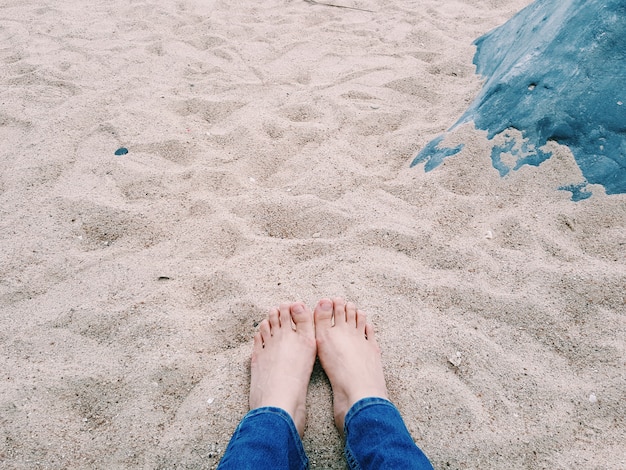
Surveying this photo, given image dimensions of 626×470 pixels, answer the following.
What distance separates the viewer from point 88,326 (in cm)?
142

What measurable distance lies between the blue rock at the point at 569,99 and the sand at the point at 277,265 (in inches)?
2.6

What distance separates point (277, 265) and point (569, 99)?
1284 mm

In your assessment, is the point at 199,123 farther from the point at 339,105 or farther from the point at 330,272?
the point at 330,272

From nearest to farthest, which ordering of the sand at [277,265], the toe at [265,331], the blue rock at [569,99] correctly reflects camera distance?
the sand at [277,265] → the toe at [265,331] → the blue rock at [569,99]

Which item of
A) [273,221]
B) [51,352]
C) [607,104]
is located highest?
[607,104]

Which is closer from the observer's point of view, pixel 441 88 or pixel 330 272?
pixel 330 272

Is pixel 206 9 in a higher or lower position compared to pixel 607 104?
lower

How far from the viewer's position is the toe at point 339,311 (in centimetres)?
150

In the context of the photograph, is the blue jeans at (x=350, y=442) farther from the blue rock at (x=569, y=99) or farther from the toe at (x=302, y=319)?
the blue rock at (x=569, y=99)

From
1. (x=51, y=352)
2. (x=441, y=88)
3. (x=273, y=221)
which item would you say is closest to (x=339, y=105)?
(x=441, y=88)

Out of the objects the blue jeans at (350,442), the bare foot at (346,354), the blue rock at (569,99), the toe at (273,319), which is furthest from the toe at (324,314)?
the blue rock at (569,99)

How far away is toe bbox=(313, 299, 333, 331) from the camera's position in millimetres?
1513

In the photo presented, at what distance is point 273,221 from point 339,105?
951 mm

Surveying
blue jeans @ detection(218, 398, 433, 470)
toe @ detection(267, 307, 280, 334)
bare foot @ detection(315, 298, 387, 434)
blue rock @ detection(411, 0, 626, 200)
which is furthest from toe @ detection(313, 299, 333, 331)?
blue rock @ detection(411, 0, 626, 200)
